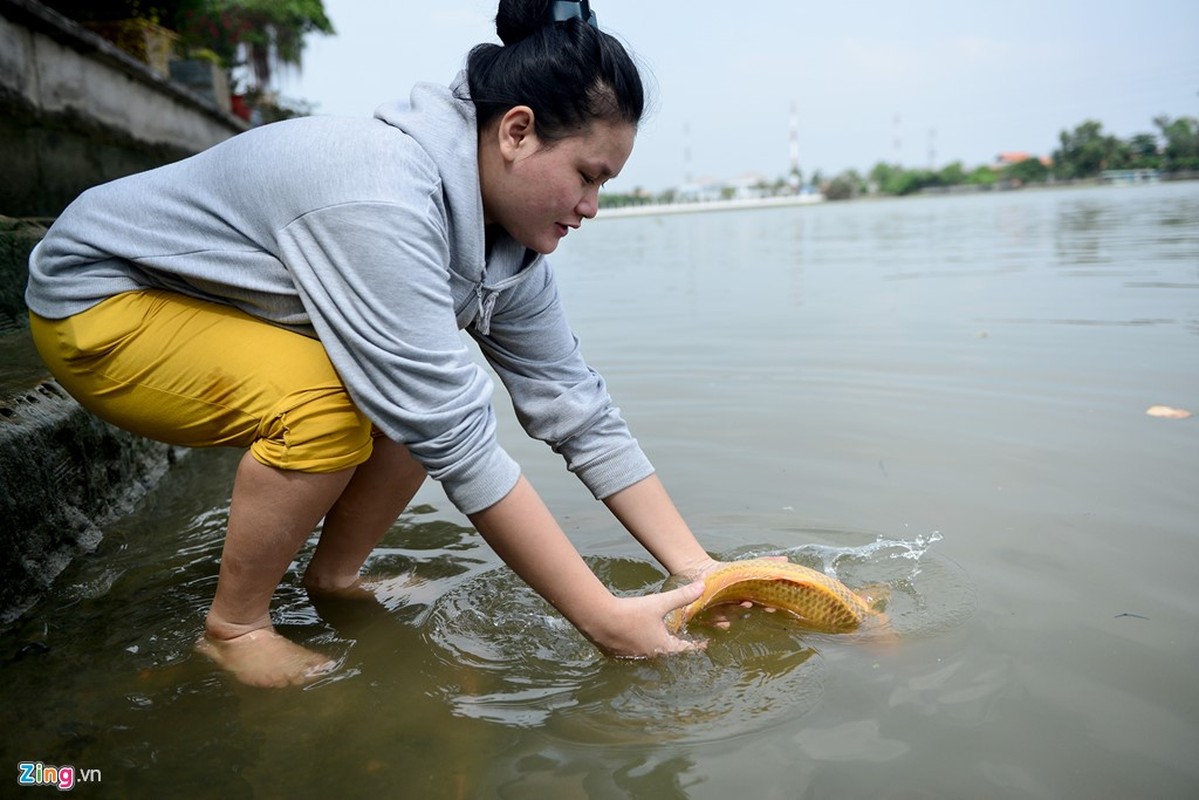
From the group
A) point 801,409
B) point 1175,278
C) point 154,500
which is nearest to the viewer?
point 154,500

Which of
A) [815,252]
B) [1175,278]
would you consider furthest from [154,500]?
[815,252]

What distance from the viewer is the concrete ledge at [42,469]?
1753 millimetres

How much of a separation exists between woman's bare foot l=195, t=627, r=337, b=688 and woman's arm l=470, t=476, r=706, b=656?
15.3 inches

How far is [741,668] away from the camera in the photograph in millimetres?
1594

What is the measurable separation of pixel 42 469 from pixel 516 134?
1.20m

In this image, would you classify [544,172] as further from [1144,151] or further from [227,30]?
[1144,151]

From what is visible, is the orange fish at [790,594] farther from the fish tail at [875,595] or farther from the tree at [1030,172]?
the tree at [1030,172]

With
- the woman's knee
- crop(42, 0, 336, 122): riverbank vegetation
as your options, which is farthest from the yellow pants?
crop(42, 0, 336, 122): riverbank vegetation

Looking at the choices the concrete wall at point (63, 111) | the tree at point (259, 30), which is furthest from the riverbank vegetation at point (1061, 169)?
the concrete wall at point (63, 111)

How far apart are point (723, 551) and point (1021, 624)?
2.20ft

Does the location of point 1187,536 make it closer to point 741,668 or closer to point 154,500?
point 741,668

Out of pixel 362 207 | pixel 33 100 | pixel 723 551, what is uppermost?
pixel 33 100

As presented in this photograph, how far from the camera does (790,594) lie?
1719 mm

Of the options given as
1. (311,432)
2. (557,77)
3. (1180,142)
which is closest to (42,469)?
(311,432)
